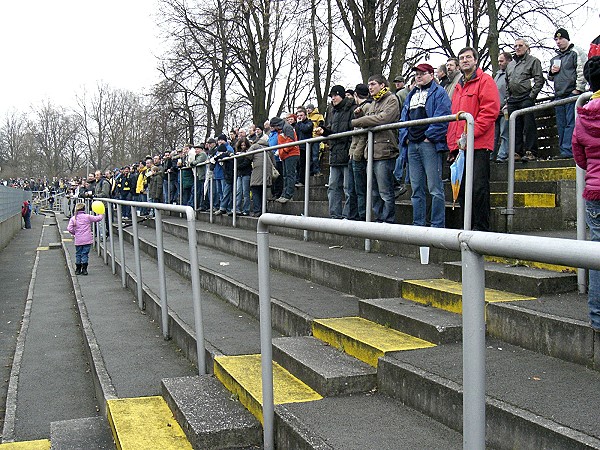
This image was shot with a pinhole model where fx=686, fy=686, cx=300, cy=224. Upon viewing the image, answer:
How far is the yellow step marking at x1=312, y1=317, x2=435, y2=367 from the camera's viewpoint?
4004 millimetres

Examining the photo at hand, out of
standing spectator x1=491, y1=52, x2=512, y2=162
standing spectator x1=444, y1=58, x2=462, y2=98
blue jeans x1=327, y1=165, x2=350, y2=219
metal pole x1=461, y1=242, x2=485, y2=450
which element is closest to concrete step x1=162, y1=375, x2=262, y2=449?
metal pole x1=461, y1=242, x2=485, y2=450

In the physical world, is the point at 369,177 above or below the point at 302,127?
below

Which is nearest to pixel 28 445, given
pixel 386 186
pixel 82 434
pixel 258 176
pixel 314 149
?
pixel 82 434

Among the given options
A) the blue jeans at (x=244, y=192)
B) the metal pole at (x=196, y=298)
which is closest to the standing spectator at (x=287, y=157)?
the blue jeans at (x=244, y=192)

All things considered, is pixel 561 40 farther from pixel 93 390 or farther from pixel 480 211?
pixel 93 390

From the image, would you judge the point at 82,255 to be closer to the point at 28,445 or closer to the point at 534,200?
the point at 28,445

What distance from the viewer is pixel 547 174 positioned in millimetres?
8070

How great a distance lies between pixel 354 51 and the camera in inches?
822

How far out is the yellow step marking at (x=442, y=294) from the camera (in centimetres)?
433

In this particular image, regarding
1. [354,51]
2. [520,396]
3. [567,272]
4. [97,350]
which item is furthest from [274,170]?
[354,51]

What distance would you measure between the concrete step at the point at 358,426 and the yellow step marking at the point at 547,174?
195 inches

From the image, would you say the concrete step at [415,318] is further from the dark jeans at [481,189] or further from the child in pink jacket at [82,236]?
the child in pink jacket at [82,236]

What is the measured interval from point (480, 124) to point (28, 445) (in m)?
4.43

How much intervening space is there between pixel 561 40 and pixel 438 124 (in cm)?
393
